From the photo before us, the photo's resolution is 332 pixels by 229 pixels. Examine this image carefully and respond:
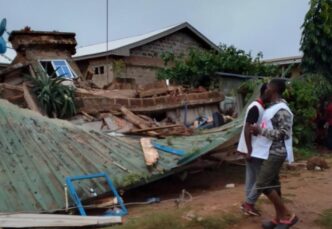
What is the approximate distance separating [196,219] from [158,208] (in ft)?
5.03

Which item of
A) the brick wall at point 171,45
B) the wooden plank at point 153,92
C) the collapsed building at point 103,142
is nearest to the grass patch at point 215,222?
the collapsed building at point 103,142

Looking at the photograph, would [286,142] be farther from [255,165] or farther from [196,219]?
[196,219]

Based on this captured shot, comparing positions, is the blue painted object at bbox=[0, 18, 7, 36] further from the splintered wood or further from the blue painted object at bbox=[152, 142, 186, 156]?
the blue painted object at bbox=[152, 142, 186, 156]

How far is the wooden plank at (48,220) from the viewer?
224 inches

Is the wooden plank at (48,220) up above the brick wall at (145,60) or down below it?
below

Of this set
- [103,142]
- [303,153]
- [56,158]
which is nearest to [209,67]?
[303,153]

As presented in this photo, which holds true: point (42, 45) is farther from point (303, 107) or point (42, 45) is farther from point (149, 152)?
point (149, 152)

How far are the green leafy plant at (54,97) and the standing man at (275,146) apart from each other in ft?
18.8

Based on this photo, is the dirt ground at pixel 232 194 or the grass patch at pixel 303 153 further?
the grass patch at pixel 303 153

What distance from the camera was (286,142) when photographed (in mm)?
5484

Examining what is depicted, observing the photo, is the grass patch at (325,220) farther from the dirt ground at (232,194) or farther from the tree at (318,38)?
the tree at (318,38)

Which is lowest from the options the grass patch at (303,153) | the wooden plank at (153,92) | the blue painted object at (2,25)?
the grass patch at (303,153)

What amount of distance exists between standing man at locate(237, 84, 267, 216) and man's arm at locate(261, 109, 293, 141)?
0.23 m

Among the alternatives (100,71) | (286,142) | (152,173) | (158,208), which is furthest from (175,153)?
(100,71)
